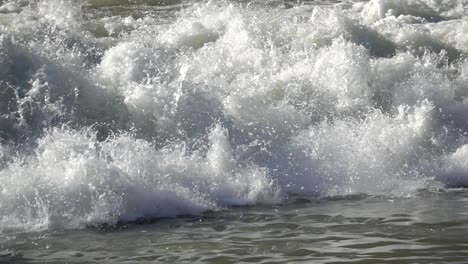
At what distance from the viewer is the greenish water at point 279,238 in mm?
5984

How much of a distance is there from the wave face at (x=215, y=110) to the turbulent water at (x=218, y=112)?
0.02 meters

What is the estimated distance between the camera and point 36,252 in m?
6.22

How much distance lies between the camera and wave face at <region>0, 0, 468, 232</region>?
7559 mm

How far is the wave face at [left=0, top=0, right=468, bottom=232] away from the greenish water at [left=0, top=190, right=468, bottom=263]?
1.38ft

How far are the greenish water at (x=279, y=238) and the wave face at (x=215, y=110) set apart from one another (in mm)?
420

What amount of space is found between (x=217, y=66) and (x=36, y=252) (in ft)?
15.2

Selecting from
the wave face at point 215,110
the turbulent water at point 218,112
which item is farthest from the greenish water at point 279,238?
the wave face at point 215,110

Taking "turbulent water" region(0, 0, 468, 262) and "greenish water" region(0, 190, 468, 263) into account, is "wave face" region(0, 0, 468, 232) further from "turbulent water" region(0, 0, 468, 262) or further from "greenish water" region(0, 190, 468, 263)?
"greenish water" region(0, 190, 468, 263)

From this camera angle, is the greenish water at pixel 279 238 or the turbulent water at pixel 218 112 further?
the turbulent water at pixel 218 112

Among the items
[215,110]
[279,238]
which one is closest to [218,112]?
[215,110]

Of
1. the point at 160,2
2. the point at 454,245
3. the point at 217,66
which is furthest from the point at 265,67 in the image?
the point at 454,245

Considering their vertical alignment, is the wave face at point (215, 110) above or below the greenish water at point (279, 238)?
above

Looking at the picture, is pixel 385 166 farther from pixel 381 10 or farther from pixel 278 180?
pixel 381 10

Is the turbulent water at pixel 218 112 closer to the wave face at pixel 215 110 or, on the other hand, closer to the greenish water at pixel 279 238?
the wave face at pixel 215 110
